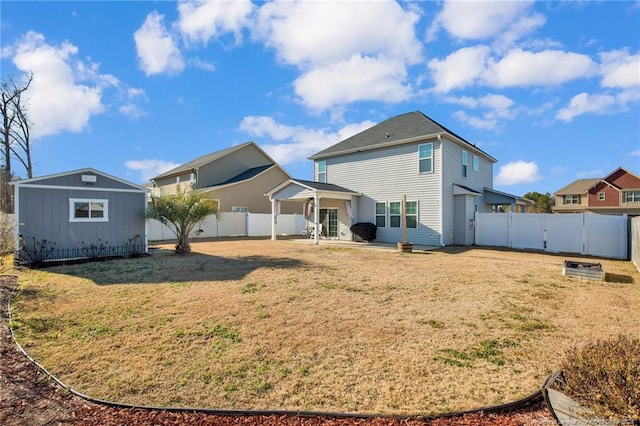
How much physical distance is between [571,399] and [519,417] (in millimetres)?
510

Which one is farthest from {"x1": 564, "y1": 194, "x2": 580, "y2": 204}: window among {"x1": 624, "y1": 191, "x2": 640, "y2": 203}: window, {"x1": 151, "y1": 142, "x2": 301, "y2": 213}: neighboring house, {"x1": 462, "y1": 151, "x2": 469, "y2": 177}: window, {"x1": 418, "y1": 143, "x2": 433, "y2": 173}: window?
{"x1": 418, "y1": 143, "x2": 433, "y2": 173}: window

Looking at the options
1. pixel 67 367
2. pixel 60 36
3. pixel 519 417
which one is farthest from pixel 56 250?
pixel 519 417

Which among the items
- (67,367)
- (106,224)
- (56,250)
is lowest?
(67,367)

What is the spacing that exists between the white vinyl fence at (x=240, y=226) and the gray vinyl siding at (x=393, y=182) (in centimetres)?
667

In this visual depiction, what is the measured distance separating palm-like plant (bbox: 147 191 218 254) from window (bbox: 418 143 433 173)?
34.4 ft

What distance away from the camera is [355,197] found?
19500 millimetres

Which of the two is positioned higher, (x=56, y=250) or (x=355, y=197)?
(x=355, y=197)

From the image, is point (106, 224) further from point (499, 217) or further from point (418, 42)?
point (499, 217)

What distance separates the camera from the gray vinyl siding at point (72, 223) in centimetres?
1104

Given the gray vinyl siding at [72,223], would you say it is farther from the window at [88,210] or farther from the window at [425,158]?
the window at [425,158]

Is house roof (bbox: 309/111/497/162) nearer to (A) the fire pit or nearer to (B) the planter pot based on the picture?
(B) the planter pot

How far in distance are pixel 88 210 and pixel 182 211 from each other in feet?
10.6

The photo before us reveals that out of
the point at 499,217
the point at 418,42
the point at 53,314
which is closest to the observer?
the point at 53,314

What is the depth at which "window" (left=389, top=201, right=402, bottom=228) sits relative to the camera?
58.4 ft
